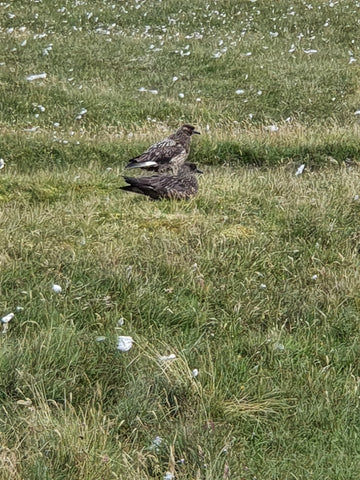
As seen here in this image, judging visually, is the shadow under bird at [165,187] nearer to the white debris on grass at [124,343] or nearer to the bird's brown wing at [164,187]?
the bird's brown wing at [164,187]

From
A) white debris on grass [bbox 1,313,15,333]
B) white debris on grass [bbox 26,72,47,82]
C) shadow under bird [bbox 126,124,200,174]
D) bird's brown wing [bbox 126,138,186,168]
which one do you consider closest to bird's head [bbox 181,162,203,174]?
shadow under bird [bbox 126,124,200,174]

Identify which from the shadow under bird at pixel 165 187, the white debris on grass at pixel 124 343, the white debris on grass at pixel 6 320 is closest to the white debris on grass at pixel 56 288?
the white debris on grass at pixel 6 320

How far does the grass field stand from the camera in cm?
389

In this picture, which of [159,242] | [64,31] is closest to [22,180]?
[159,242]

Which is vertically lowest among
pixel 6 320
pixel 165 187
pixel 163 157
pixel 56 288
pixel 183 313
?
pixel 163 157

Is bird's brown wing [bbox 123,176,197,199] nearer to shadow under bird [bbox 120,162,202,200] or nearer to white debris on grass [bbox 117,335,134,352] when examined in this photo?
shadow under bird [bbox 120,162,202,200]

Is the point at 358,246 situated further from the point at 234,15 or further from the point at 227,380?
the point at 234,15

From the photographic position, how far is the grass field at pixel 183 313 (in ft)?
12.8

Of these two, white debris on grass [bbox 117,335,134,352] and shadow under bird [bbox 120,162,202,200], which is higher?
white debris on grass [bbox 117,335,134,352]

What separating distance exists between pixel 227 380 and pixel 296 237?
9.34 ft

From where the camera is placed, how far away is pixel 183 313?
546cm

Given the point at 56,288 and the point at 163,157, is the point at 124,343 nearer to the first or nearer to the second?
the point at 56,288

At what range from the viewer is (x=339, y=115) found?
15797 millimetres

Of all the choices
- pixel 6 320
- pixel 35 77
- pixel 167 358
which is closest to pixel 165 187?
pixel 6 320
